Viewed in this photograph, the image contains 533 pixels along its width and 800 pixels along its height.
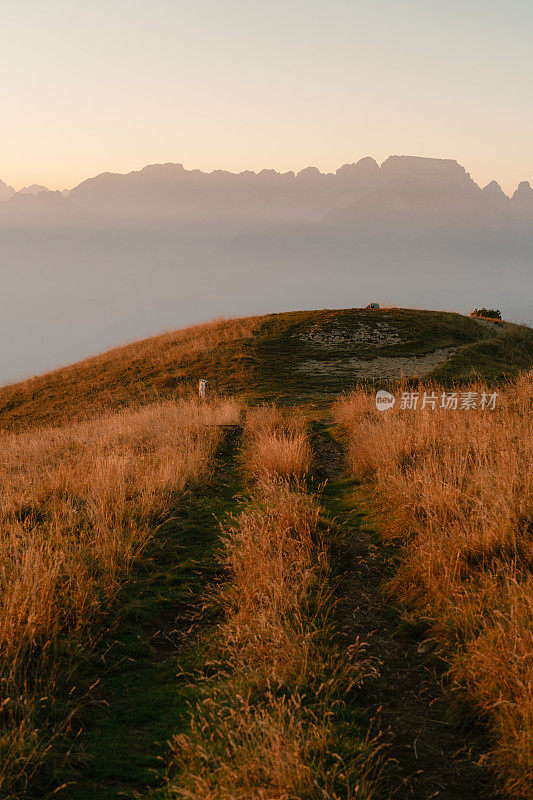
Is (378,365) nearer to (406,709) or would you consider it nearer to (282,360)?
(282,360)

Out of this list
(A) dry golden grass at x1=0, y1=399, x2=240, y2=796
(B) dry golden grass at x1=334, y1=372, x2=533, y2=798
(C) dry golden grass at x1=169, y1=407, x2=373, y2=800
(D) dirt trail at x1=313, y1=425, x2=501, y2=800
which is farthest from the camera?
(A) dry golden grass at x1=0, y1=399, x2=240, y2=796

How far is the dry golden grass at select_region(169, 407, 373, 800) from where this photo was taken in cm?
282

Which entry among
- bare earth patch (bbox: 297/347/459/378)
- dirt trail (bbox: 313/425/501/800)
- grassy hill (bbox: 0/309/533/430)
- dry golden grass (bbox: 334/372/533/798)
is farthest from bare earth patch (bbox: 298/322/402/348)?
dirt trail (bbox: 313/425/501/800)

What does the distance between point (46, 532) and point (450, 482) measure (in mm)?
5169

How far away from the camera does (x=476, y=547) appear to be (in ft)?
16.8

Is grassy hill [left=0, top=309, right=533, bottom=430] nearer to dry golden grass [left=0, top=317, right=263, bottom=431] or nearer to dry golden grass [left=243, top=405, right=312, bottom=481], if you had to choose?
dry golden grass [left=0, top=317, right=263, bottom=431]

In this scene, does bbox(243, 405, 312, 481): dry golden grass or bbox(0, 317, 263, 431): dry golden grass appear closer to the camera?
bbox(243, 405, 312, 481): dry golden grass

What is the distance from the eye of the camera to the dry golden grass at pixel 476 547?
3.38 metres

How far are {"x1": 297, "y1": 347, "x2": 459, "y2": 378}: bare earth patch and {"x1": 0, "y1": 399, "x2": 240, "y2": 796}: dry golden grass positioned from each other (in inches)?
398

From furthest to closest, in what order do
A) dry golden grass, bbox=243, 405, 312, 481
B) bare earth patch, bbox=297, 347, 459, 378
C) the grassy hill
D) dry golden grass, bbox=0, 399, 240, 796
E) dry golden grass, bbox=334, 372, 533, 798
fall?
bare earth patch, bbox=297, 347, 459, 378
the grassy hill
dry golden grass, bbox=243, 405, 312, 481
dry golden grass, bbox=0, 399, 240, 796
dry golden grass, bbox=334, 372, 533, 798

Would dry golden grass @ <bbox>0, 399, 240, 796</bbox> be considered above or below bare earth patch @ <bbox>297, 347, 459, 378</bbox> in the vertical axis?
below

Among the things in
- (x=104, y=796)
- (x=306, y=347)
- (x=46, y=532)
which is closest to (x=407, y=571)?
(x=104, y=796)

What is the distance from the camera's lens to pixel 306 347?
88.9 ft

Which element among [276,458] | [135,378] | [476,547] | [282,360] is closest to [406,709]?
[476,547]
